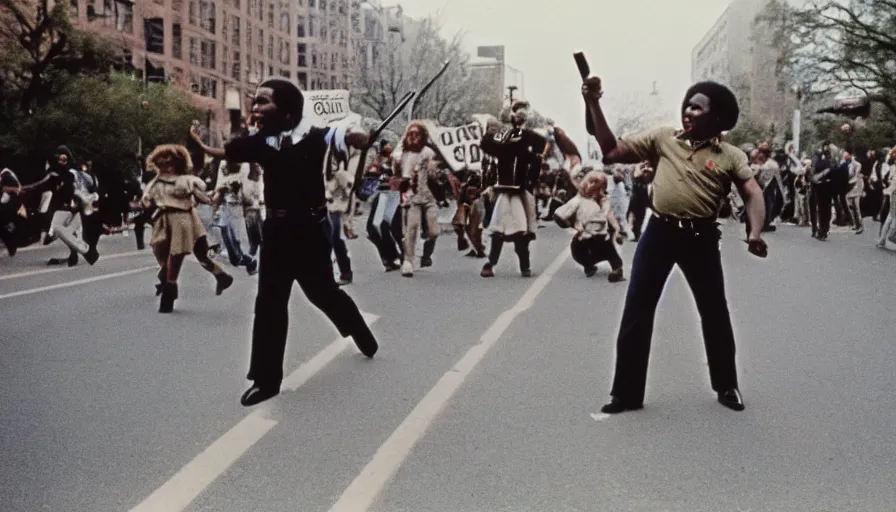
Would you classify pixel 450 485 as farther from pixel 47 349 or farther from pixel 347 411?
pixel 47 349

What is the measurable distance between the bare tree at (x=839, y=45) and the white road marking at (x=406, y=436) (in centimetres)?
4044

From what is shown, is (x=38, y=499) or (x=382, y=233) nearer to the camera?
(x=38, y=499)

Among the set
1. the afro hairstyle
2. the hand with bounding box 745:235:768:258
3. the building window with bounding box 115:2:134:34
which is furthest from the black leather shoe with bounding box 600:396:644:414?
the building window with bounding box 115:2:134:34

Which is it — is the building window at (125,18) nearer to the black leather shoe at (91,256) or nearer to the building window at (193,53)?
the building window at (193,53)

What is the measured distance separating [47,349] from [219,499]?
13.3ft

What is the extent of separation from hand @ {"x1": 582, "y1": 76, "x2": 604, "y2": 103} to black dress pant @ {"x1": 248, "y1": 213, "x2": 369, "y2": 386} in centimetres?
176

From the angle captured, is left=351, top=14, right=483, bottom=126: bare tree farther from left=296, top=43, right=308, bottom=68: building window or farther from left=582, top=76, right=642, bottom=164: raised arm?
left=582, top=76, right=642, bottom=164: raised arm

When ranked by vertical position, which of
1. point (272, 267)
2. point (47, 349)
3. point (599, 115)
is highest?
point (599, 115)

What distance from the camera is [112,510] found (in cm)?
412

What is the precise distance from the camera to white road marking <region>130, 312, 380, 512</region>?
4211 mm

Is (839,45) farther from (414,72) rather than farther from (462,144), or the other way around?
(462,144)

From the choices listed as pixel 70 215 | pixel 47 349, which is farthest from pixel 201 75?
A: pixel 47 349

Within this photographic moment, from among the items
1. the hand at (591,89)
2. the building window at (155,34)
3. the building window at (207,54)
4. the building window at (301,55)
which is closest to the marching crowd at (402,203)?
the hand at (591,89)

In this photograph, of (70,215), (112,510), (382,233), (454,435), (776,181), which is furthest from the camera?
(776,181)
